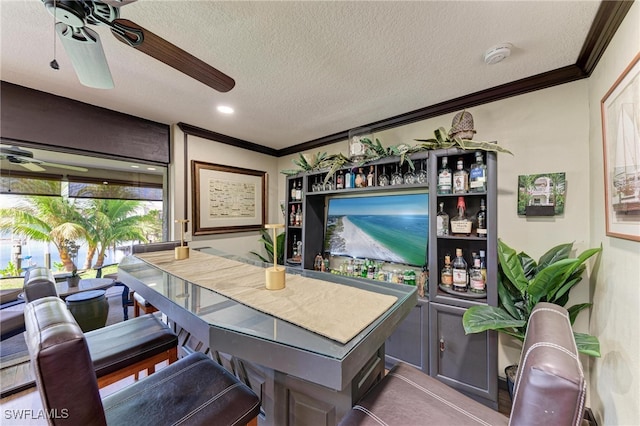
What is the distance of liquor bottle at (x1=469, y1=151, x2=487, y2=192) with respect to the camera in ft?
5.47

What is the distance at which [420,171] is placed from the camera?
205 centimetres

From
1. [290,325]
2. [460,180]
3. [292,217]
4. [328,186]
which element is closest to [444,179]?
[460,180]

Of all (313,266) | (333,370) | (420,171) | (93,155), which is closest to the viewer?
(333,370)

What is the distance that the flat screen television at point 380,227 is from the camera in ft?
7.27

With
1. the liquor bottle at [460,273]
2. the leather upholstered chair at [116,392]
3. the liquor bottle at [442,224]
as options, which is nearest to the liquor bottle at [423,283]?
the liquor bottle at [460,273]

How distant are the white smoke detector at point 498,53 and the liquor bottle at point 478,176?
58 cm

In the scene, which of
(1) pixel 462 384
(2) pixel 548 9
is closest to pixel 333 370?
(1) pixel 462 384

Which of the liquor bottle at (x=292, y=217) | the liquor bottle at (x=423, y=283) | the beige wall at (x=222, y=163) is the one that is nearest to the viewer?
the liquor bottle at (x=423, y=283)

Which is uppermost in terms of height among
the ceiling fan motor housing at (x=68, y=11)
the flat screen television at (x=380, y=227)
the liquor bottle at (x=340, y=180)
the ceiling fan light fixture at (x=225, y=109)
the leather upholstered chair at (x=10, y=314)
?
the ceiling fan light fixture at (x=225, y=109)

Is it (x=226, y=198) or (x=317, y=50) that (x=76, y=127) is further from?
(x=317, y=50)

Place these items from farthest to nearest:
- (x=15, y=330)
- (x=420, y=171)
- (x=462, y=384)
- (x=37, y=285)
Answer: (x=420, y=171)
(x=15, y=330)
(x=462, y=384)
(x=37, y=285)

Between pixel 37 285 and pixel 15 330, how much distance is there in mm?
1539

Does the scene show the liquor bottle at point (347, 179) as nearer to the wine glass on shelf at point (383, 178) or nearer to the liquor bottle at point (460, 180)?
the wine glass on shelf at point (383, 178)

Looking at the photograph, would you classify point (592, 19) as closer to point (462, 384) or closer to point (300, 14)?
point (300, 14)
